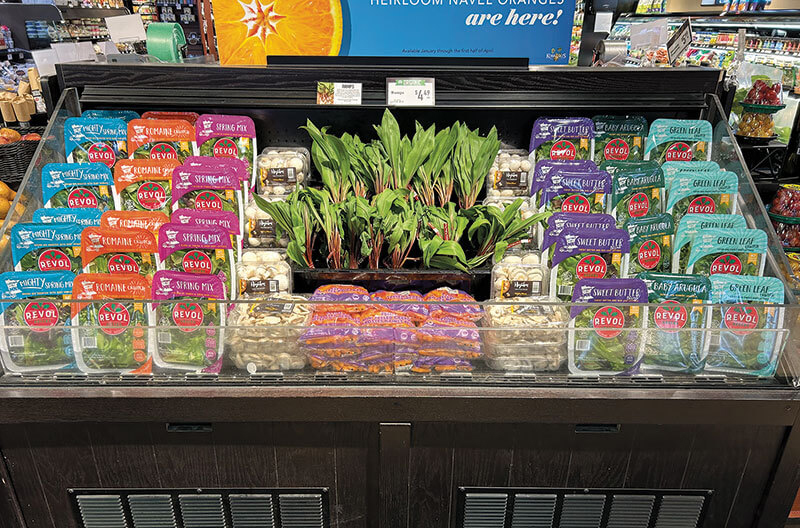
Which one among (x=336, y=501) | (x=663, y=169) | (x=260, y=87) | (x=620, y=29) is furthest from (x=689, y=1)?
(x=336, y=501)

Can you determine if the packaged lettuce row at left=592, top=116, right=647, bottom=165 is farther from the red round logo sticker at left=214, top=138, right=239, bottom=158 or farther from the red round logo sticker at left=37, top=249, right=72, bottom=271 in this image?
the red round logo sticker at left=37, top=249, right=72, bottom=271

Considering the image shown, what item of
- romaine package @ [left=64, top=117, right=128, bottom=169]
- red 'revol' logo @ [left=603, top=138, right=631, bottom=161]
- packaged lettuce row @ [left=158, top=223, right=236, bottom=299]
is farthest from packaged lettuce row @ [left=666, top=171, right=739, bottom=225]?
romaine package @ [left=64, top=117, right=128, bottom=169]

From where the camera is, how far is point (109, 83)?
1.98m

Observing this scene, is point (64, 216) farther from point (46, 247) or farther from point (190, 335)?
point (190, 335)

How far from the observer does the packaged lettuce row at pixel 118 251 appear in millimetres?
1533

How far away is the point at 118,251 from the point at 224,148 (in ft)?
1.88

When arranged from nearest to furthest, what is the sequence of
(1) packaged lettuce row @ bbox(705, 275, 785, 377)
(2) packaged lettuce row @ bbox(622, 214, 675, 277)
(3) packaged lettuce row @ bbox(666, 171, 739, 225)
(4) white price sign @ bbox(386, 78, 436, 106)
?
1. (1) packaged lettuce row @ bbox(705, 275, 785, 377)
2. (2) packaged lettuce row @ bbox(622, 214, 675, 277)
3. (3) packaged lettuce row @ bbox(666, 171, 739, 225)
4. (4) white price sign @ bbox(386, 78, 436, 106)

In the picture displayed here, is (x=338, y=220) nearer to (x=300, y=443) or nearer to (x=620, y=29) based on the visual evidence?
(x=300, y=443)

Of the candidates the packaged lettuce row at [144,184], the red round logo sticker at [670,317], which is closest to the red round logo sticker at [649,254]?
the red round logo sticker at [670,317]

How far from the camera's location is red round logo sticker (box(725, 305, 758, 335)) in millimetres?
1287

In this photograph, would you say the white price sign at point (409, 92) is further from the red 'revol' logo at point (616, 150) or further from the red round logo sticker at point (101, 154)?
the red round logo sticker at point (101, 154)

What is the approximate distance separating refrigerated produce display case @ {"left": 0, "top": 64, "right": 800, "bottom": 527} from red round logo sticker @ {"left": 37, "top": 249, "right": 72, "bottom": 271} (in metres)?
0.11

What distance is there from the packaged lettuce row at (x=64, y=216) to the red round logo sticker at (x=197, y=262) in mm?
336

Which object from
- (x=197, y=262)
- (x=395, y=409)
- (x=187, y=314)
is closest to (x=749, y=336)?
(x=395, y=409)
